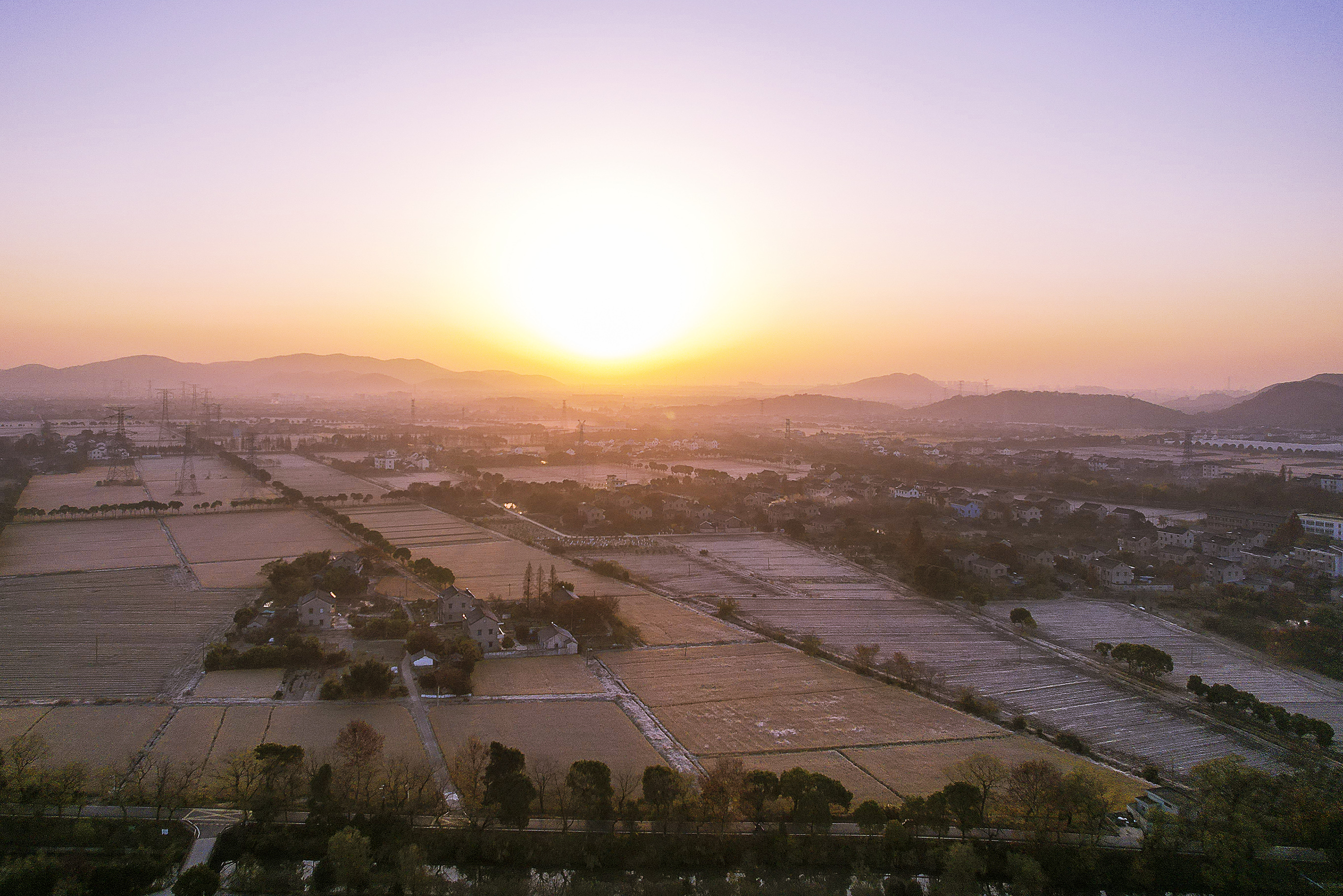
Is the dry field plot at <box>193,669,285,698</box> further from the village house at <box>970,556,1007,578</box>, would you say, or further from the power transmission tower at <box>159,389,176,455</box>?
the power transmission tower at <box>159,389,176,455</box>

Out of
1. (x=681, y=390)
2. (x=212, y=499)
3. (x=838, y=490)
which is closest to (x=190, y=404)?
(x=212, y=499)

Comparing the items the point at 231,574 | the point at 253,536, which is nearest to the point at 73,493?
the point at 253,536

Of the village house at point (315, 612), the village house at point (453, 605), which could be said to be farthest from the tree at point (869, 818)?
the village house at point (315, 612)

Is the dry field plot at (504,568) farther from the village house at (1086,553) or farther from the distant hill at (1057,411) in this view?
the distant hill at (1057,411)

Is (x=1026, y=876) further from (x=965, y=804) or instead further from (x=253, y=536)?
(x=253, y=536)

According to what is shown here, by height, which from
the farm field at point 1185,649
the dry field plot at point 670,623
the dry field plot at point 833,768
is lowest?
the dry field plot at point 670,623

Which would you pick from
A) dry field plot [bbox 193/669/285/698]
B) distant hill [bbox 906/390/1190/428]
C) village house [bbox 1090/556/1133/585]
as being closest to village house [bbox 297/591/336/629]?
dry field plot [bbox 193/669/285/698]

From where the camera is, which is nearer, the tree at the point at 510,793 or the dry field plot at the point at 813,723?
the tree at the point at 510,793
